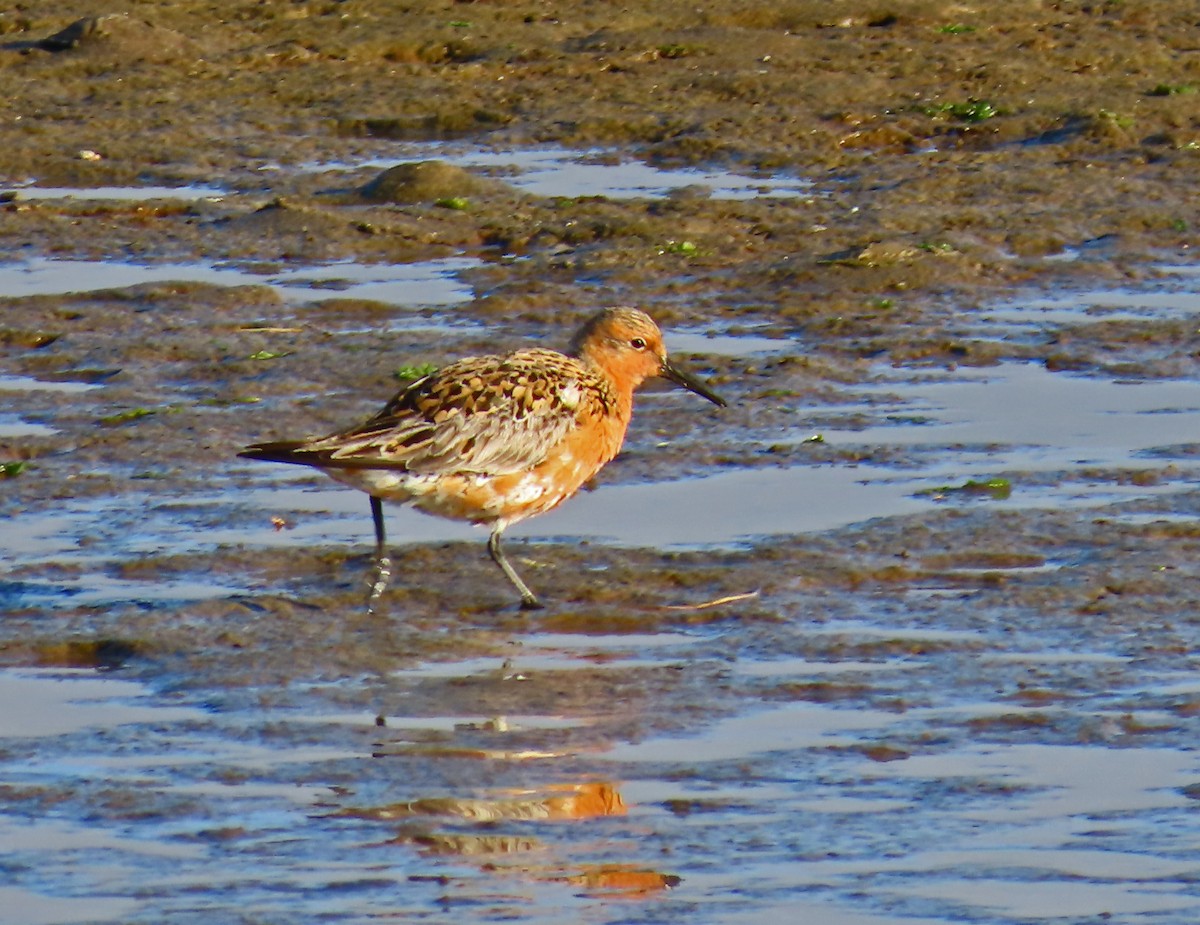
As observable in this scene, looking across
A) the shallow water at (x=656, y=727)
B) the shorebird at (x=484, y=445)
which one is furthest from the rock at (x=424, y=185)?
the shorebird at (x=484, y=445)

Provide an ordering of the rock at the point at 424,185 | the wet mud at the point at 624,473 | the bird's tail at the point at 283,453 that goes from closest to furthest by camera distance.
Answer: the wet mud at the point at 624,473 < the bird's tail at the point at 283,453 < the rock at the point at 424,185

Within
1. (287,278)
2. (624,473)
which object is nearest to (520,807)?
(624,473)

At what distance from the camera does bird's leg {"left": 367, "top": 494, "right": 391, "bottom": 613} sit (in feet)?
29.7

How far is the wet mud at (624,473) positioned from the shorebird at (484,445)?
0.27m

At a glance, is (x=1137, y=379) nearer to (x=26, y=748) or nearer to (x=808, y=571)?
(x=808, y=571)

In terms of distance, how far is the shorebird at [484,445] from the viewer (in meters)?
9.08

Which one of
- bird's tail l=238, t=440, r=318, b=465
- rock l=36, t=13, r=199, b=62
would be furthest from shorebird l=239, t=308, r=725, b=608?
rock l=36, t=13, r=199, b=62

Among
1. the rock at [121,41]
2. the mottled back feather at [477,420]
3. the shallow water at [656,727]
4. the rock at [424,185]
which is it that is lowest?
the shallow water at [656,727]

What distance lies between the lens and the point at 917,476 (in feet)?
34.6

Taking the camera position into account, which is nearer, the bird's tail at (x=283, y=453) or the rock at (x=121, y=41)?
the bird's tail at (x=283, y=453)

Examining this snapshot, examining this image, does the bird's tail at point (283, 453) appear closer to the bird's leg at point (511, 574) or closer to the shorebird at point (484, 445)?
Answer: the shorebird at point (484, 445)

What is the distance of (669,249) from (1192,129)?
420cm

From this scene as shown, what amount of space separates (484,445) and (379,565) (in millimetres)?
581

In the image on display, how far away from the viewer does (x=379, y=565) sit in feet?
29.9
